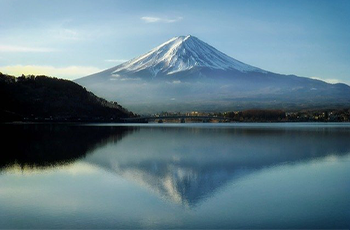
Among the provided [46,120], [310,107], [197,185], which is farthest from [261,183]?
[310,107]

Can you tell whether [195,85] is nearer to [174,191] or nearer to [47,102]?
[47,102]

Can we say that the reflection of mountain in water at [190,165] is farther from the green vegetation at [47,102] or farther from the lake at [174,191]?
the green vegetation at [47,102]

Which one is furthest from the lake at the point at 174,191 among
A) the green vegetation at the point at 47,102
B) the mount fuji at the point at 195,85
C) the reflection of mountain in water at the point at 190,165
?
the mount fuji at the point at 195,85

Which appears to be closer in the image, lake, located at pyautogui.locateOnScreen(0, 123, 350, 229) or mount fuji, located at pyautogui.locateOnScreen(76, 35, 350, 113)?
lake, located at pyautogui.locateOnScreen(0, 123, 350, 229)

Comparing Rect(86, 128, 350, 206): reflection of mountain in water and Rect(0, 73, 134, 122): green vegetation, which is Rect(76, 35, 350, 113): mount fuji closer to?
Rect(0, 73, 134, 122): green vegetation

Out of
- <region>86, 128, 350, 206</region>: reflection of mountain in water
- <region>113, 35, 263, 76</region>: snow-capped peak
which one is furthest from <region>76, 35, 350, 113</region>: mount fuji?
<region>86, 128, 350, 206</region>: reflection of mountain in water
